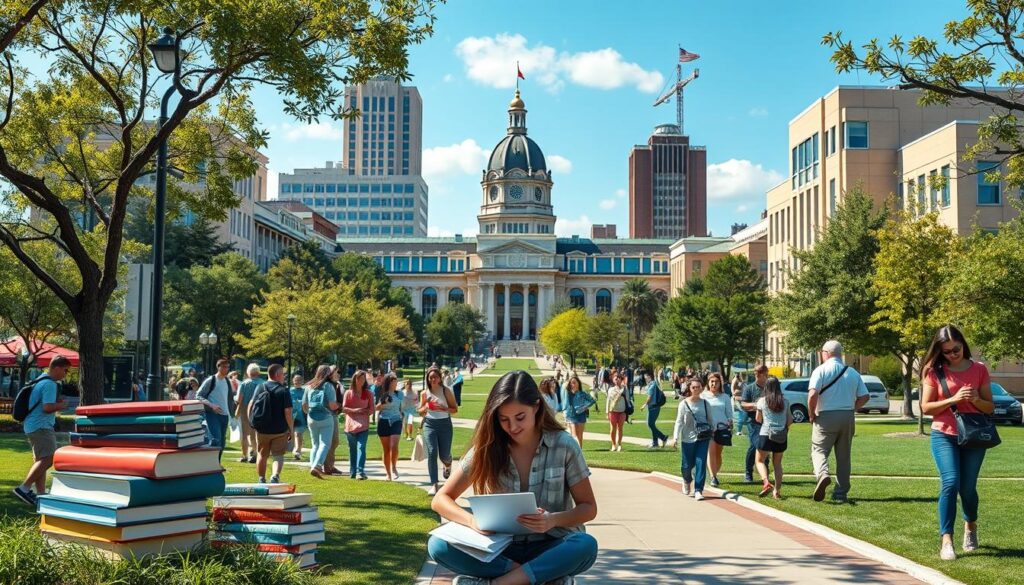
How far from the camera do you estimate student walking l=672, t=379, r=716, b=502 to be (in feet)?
39.9

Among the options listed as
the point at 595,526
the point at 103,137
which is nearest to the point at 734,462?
the point at 595,526

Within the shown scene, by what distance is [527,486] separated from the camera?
15.3 feet

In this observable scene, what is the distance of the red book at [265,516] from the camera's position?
253 inches

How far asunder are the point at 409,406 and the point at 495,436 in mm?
15057

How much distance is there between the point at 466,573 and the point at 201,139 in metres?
11.3

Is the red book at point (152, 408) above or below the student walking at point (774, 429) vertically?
above

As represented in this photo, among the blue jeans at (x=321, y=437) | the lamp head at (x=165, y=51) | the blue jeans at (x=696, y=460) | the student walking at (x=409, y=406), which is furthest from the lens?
the student walking at (x=409, y=406)

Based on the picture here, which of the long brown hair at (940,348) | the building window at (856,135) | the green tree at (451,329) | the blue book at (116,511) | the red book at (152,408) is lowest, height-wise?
the blue book at (116,511)

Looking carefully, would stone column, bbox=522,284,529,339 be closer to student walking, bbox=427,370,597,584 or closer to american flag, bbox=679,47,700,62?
american flag, bbox=679,47,700,62

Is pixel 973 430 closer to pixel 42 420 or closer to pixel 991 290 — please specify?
pixel 42 420

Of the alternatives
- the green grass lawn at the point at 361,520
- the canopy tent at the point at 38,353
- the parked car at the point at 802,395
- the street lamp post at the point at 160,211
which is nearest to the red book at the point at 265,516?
the green grass lawn at the point at 361,520

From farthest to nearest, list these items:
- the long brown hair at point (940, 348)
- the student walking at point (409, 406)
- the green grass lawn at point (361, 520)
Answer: the student walking at point (409, 406)
the long brown hair at point (940, 348)
the green grass lawn at point (361, 520)

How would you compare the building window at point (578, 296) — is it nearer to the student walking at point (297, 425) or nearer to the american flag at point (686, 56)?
the american flag at point (686, 56)

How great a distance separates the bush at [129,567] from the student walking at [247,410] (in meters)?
9.16
